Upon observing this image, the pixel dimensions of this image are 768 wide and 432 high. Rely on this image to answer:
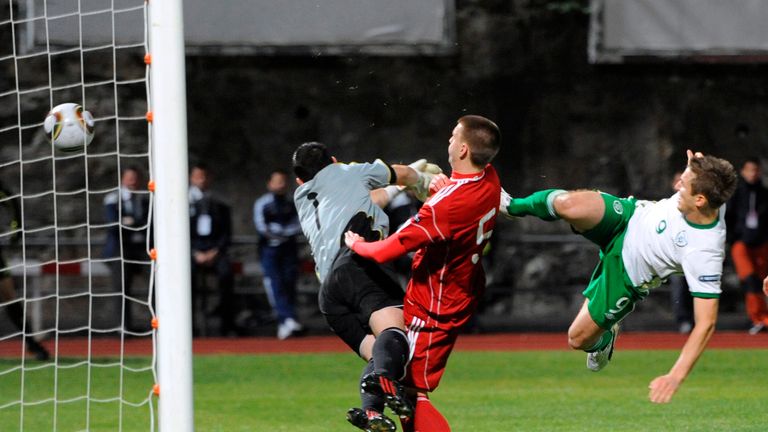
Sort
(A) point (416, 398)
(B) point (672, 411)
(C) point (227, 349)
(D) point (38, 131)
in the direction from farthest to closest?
1. (D) point (38, 131)
2. (C) point (227, 349)
3. (B) point (672, 411)
4. (A) point (416, 398)

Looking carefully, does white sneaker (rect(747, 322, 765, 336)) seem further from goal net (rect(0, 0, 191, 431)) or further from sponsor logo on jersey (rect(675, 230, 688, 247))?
sponsor logo on jersey (rect(675, 230, 688, 247))

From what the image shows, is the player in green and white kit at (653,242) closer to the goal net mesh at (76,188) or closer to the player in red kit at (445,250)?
the player in red kit at (445,250)

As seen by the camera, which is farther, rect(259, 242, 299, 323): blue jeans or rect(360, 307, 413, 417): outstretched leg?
rect(259, 242, 299, 323): blue jeans

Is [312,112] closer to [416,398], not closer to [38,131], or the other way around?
[38,131]

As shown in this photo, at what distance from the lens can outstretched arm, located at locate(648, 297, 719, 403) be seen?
5914 mm

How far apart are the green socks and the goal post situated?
1919mm

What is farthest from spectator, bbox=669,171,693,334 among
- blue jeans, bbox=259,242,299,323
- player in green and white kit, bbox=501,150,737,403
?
player in green and white kit, bbox=501,150,737,403

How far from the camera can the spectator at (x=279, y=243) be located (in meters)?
14.6

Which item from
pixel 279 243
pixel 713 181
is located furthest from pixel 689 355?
pixel 279 243

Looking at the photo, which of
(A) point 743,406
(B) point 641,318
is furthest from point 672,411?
(B) point 641,318

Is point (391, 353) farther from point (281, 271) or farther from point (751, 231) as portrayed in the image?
point (751, 231)

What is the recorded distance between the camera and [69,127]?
7.45 m

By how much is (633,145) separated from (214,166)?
5.83 m

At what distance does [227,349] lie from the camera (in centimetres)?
1419
